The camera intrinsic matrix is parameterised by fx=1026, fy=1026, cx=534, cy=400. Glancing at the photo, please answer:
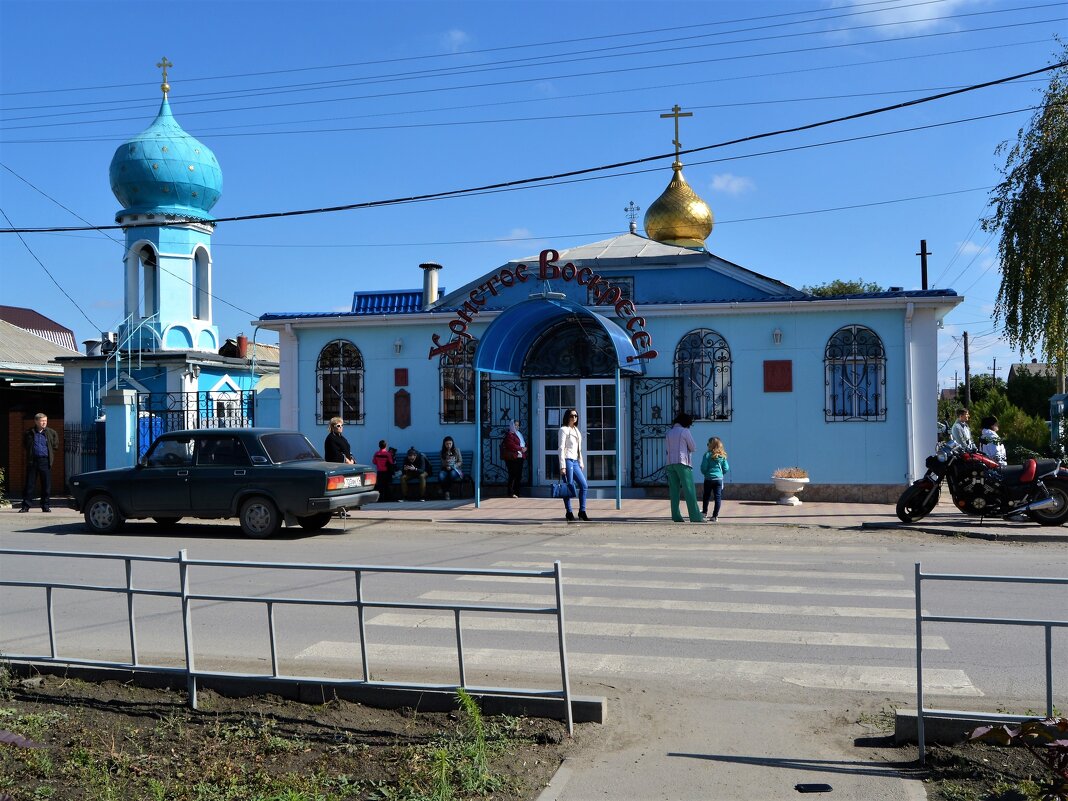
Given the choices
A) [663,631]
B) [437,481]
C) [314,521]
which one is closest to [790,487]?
[437,481]

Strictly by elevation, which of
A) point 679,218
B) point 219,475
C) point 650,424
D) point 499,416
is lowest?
point 219,475

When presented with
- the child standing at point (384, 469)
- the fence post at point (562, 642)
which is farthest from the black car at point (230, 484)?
the fence post at point (562, 642)

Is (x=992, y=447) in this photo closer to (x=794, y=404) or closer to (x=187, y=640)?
(x=794, y=404)

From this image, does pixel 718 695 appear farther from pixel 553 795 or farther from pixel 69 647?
pixel 69 647

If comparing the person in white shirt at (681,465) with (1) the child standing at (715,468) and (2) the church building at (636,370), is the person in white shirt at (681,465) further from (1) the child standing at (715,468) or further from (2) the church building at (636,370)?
(2) the church building at (636,370)

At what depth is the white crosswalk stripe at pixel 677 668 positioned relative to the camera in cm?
666

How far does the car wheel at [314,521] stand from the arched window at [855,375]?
943 cm

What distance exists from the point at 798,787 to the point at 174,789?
3032mm

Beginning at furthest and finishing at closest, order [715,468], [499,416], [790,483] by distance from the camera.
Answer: [499,416], [790,483], [715,468]

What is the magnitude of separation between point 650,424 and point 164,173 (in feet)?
49.6

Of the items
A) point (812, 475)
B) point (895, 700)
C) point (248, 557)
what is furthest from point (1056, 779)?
point (812, 475)

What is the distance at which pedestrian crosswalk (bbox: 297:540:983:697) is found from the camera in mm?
7020

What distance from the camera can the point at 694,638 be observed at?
795 centimetres

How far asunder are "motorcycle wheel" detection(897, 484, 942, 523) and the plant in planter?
3.02 meters
